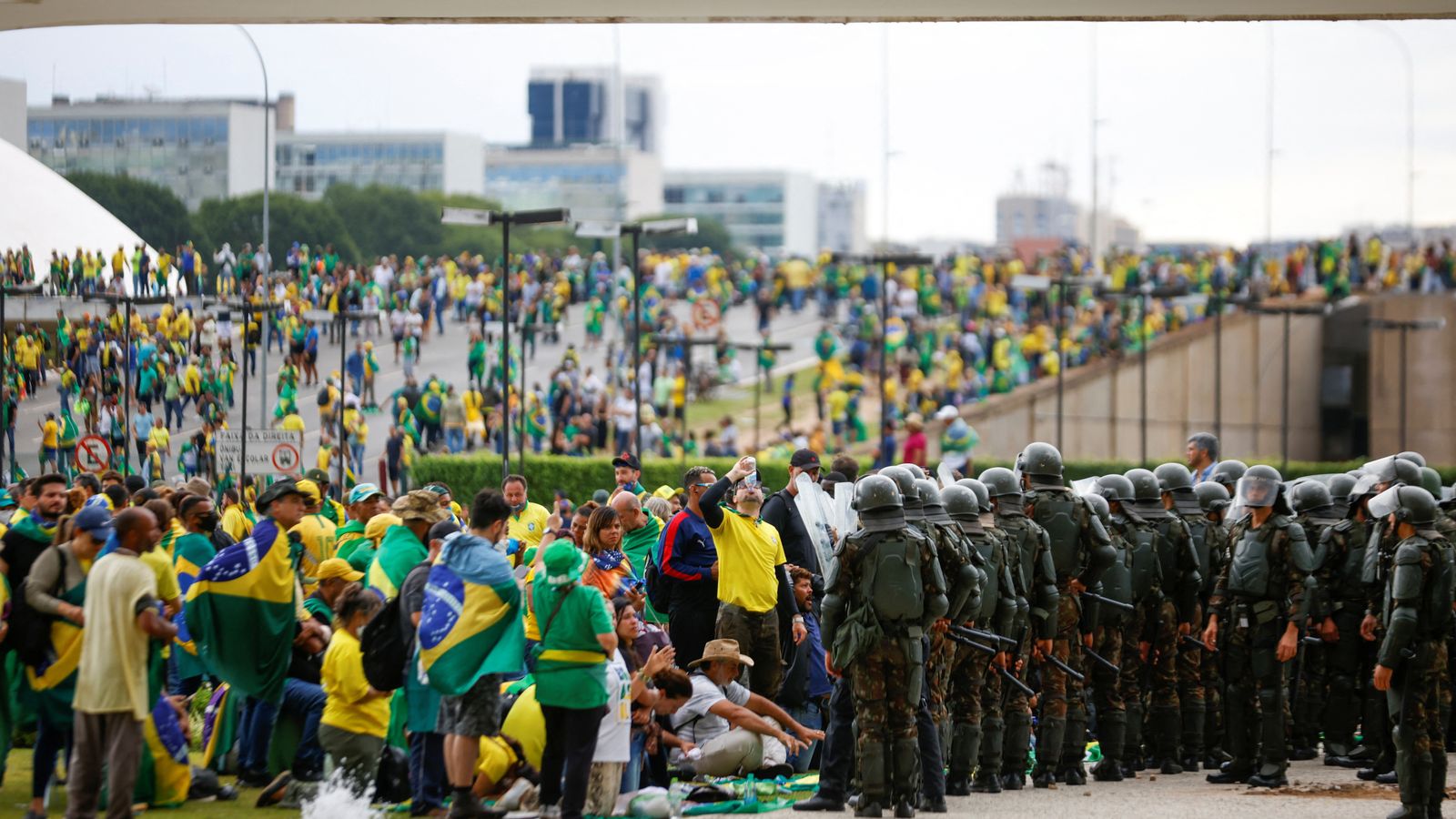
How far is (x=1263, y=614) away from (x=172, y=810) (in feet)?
21.7

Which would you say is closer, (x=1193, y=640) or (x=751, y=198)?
(x=1193, y=640)

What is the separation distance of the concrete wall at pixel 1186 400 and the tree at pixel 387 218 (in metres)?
14.3

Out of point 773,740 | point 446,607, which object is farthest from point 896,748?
point 446,607

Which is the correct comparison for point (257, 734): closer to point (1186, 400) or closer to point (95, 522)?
point (95, 522)

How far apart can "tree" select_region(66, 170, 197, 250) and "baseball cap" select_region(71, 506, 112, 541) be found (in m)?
10.3

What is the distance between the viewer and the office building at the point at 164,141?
63.8ft

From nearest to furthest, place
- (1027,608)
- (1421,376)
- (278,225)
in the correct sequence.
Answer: (1027,608), (278,225), (1421,376)

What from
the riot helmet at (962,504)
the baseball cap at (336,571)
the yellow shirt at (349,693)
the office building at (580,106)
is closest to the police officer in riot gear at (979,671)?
the riot helmet at (962,504)

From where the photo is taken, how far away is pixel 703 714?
11.4 m

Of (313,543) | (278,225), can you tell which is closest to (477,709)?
(313,543)

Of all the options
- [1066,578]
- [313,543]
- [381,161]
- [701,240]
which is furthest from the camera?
[701,240]

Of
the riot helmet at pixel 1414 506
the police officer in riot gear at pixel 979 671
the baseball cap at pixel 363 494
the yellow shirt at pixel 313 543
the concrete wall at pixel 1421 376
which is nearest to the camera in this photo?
the riot helmet at pixel 1414 506

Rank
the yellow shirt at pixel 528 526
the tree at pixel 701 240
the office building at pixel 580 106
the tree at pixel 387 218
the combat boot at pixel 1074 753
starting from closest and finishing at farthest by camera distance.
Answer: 1. the combat boot at pixel 1074 753
2. the yellow shirt at pixel 528 526
3. the tree at pixel 387 218
4. the tree at pixel 701 240
5. the office building at pixel 580 106

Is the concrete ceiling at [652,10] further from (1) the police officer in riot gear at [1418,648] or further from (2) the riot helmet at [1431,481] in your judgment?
(2) the riot helmet at [1431,481]
